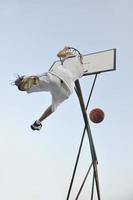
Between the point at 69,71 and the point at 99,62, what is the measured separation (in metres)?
1.57

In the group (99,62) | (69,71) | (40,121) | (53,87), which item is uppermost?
(99,62)

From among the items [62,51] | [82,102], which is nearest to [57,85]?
[62,51]

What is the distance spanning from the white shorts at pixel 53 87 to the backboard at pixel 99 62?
4.99ft

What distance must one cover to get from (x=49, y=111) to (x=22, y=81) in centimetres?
72

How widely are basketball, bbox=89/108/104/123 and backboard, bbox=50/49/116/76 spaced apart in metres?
0.63

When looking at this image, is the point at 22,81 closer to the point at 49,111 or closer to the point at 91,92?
the point at 49,111

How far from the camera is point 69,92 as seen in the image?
5.17 meters

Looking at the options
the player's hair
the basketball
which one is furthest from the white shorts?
the basketball

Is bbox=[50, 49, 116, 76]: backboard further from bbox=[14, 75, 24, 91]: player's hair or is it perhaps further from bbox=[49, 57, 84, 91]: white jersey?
bbox=[14, 75, 24, 91]: player's hair

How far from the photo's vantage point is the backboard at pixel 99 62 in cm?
669

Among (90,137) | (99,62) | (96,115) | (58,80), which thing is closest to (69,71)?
(58,80)

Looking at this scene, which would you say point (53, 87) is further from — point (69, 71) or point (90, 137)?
point (90, 137)

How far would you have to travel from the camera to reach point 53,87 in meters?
5.09

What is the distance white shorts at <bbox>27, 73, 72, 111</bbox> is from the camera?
16.6 feet
